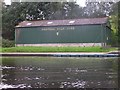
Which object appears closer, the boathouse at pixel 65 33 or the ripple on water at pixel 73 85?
the ripple on water at pixel 73 85

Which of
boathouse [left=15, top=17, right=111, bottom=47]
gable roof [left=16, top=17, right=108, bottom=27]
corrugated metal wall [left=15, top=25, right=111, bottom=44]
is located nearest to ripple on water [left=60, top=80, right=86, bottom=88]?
boathouse [left=15, top=17, right=111, bottom=47]

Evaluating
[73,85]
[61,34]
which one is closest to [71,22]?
[61,34]

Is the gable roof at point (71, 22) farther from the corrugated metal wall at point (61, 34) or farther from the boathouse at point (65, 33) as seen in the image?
the corrugated metal wall at point (61, 34)

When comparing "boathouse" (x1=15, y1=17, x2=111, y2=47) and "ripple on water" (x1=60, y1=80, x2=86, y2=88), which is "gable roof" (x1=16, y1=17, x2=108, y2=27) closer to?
"boathouse" (x1=15, y1=17, x2=111, y2=47)

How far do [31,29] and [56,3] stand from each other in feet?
33.7

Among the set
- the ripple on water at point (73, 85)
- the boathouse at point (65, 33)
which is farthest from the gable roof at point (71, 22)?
the ripple on water at point (73, 85)

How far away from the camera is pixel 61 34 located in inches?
1152

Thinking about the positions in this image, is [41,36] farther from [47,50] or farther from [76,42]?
[47,50]

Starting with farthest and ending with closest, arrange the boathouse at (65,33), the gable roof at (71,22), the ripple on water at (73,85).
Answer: the gable roof at (71,22) < the boathouse at (65,33) < the ripple on water at (73,85)

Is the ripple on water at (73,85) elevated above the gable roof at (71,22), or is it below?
below

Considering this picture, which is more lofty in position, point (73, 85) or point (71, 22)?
point (71, 22)

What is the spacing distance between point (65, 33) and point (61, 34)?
38cm

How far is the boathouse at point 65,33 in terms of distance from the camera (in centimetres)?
2827

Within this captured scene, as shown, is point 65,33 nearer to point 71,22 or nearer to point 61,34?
point 61,34
